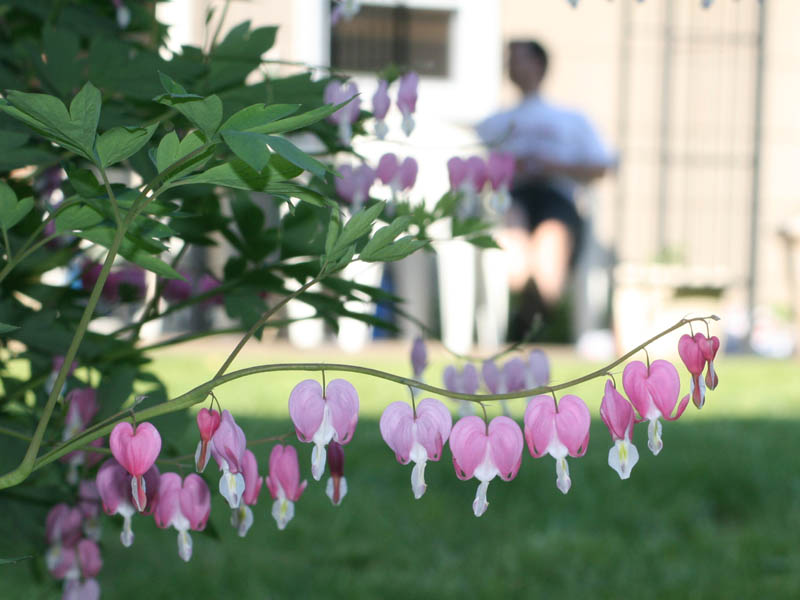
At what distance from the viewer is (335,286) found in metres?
1.22

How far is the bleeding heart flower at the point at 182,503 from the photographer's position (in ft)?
2.98

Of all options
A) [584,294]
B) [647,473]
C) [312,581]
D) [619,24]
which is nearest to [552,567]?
[312,581]

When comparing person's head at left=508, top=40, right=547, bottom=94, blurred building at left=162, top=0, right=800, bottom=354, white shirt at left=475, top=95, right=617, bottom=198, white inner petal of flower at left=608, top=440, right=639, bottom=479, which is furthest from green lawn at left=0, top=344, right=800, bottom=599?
blurred building at left=162, top=0, right=800, bottom=354

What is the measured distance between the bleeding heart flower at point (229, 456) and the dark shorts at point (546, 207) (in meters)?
5.27

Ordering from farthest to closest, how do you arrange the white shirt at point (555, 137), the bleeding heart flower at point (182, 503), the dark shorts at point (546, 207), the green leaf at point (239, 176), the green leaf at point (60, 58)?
the dark shorts at point (546, 207) → the white shirt at point (555, 137) → the green leaf at point (60, 58) → the bleeding heart flower at point (182, 503) → the green leaf at point (239, 176)

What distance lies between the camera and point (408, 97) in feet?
4.37

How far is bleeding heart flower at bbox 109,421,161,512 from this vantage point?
0.74m

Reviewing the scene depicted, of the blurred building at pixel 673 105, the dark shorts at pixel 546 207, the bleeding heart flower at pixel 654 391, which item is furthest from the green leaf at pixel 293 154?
the blurred building at pixel 673 105

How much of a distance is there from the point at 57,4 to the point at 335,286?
60 centimetres

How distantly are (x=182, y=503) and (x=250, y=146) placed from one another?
16.9 inches

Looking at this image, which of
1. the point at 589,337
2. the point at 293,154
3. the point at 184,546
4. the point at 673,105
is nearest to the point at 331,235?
the point at 293,154

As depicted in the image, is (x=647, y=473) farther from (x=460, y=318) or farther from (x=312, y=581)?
(x=460, y=318)

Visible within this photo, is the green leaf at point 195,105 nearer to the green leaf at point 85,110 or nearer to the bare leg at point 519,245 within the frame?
the green leaf at point 85,110

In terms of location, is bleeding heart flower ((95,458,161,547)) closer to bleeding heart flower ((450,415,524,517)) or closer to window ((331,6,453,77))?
bleeding heart flower ((450,415,524,517))
